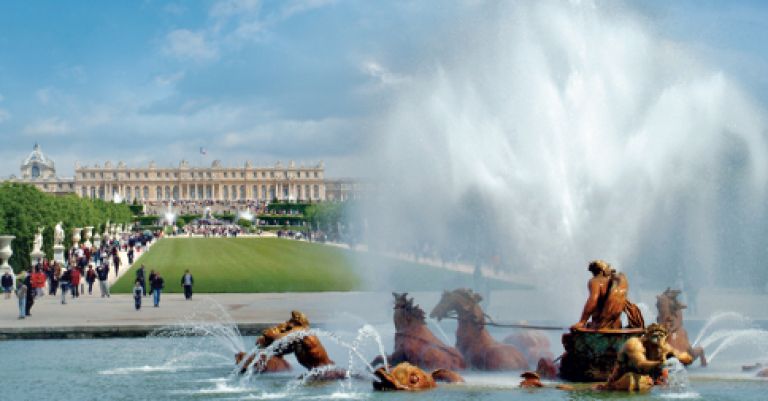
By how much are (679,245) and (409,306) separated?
10.7 metres

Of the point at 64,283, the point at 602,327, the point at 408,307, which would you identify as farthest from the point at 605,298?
the point at 64,283

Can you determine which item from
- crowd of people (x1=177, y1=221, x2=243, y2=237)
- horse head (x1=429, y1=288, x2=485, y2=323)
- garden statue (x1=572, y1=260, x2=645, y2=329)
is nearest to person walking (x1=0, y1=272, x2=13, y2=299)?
horse head (x1=429, y1=288, x2=485, y2=323)

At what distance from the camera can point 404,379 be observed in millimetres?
10742

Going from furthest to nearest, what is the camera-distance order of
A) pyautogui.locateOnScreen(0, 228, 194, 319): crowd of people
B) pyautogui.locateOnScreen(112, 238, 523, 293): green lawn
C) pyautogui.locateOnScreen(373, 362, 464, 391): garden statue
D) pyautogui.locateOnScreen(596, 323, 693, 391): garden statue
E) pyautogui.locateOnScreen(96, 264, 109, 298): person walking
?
pyautogui.locateOnScreen(112, 238, 523, 293): green lawn → pyautogui.locateOnScreen(96, 264, 109, 298): person walking → pyautogui.locateOnScreen(0, 228, 194, 319): crowd of people → pyautogui.locateOnScreen(373, 362, 464, 391): garden statue → pyautogui.locateOnScreen(596, 323, 693, 391): garden statue

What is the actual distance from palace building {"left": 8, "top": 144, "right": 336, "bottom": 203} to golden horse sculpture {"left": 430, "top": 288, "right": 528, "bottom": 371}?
6278 inches

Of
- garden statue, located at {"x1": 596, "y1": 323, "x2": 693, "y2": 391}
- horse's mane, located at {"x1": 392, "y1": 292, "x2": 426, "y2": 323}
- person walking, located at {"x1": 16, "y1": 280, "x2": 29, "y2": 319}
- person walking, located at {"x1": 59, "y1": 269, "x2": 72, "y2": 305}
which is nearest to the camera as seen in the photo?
garden statue, located at {"x1": 596, "y1": 323, "x2": 693, "y2": 391}

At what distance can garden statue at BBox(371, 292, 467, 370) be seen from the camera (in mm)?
11758

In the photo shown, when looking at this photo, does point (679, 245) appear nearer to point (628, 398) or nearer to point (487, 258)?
point (487, 258)

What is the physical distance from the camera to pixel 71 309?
21094 millimetres

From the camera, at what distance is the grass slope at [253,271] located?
27.1 m

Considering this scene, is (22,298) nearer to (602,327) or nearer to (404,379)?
(404,379)

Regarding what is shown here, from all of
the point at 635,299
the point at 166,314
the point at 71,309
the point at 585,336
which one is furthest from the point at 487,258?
the point at 585,336

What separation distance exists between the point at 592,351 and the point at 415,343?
81.3 inches

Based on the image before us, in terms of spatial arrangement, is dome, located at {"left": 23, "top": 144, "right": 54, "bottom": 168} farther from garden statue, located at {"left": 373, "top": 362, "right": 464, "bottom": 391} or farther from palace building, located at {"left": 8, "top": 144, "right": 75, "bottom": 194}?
garden statue, located at {"left": 373, "top": 362, "right": 464, "bottom": 391}
